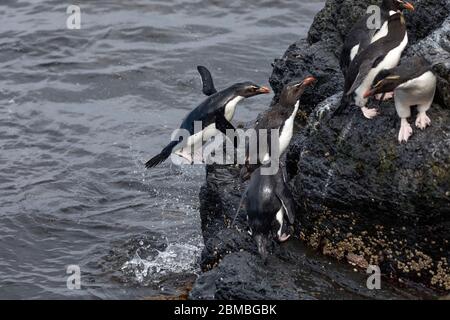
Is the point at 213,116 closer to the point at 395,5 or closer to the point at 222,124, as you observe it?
the point at 222,124

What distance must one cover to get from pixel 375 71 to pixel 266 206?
1416 millimetres

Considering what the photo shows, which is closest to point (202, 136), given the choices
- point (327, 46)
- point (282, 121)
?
point (282, 121)

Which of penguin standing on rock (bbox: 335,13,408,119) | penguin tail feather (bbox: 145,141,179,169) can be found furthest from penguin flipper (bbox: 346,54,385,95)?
penguin tail feather (bbox: 145,141,179,169)

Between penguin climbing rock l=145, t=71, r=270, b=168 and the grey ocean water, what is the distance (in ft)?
3.35

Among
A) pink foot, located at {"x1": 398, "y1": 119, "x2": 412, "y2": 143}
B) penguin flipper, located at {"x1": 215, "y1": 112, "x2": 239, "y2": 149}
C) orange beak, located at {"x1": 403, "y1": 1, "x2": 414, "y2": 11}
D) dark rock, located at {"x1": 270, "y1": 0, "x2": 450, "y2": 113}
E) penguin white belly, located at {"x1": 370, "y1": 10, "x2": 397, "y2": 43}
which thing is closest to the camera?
pink foot, located at {"x1": 398, "y1": 119, "x2": 412, "y2": 143}

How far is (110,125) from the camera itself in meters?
A: 12.0

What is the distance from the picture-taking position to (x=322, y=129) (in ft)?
22.9

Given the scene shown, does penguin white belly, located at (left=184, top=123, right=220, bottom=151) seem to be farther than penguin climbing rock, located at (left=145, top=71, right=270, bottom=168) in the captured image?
Yes

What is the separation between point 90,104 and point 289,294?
737cm

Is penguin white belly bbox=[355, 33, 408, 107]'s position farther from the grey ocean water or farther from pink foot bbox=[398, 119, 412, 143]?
the grey ocean water

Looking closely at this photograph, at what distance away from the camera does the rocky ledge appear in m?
6.28

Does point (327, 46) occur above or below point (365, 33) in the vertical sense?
below

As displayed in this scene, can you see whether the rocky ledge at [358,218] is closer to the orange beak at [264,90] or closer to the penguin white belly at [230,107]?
the orange beak at [264,90]
